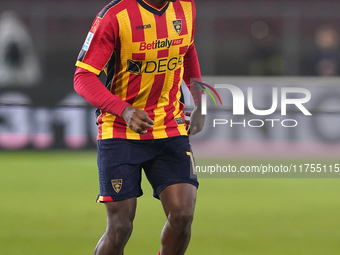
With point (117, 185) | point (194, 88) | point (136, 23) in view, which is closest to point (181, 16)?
point (136, 23)

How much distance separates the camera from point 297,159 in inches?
269

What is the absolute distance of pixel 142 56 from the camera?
10.1 feet

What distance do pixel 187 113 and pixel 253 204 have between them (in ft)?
8.32

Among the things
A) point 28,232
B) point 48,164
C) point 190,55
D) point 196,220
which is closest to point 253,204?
point 196,220

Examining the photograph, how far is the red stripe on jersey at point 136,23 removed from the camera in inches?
120

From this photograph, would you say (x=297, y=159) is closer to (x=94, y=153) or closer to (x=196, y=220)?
(x=196, y=220)

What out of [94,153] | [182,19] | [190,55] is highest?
[182,19]

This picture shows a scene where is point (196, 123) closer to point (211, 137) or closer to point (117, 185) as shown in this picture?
point (117, 185)

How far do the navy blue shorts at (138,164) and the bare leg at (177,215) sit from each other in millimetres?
47

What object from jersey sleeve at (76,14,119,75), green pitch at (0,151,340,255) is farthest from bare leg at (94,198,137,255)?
green pitch at (0,151,340,255)

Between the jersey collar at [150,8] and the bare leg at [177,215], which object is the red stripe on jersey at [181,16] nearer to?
the jersey collar at [150,8]

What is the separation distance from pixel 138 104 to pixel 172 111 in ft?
0.73

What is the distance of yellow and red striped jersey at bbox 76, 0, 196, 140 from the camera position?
3.00m

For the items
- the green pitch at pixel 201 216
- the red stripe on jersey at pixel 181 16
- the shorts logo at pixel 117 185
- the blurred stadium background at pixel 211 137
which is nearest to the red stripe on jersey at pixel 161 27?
the red stripe on jersey at pixel 181 16
